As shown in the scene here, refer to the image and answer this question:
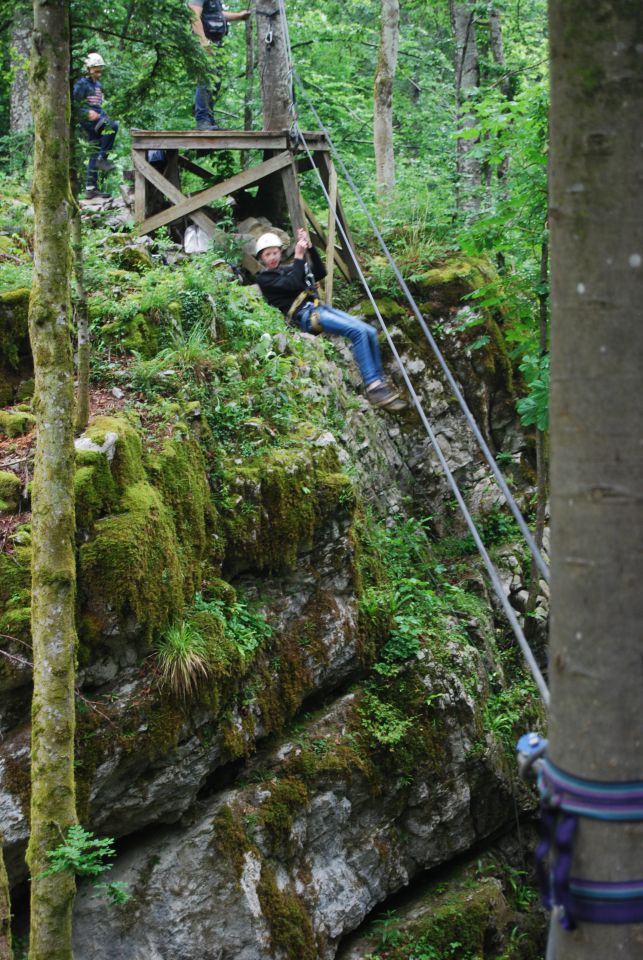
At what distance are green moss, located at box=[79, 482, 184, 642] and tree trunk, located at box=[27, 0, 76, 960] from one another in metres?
0.64

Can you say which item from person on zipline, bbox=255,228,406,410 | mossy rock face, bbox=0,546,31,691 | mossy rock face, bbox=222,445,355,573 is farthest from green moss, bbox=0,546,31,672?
person on zipline, bbox=255,228,406,410

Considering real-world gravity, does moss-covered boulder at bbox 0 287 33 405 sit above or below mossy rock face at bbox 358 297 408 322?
above

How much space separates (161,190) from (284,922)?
7.72 meters

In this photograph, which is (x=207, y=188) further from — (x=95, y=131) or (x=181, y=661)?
(x=181, y=661)

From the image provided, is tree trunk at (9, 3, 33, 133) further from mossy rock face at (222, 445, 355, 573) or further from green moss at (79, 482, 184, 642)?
green moss at (79, 482, 184, 642)

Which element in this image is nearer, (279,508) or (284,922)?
(284,922)

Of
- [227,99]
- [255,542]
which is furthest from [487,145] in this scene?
[227,99]

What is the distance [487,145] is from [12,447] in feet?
17.3

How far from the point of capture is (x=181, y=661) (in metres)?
5.05

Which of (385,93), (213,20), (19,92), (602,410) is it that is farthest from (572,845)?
(19,92)

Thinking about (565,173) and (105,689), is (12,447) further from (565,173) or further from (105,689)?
(565,173)

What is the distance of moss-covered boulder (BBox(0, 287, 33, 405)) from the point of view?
5.95 metres

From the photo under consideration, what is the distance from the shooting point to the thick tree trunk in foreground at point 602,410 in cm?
153

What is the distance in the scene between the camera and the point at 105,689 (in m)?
4.89
